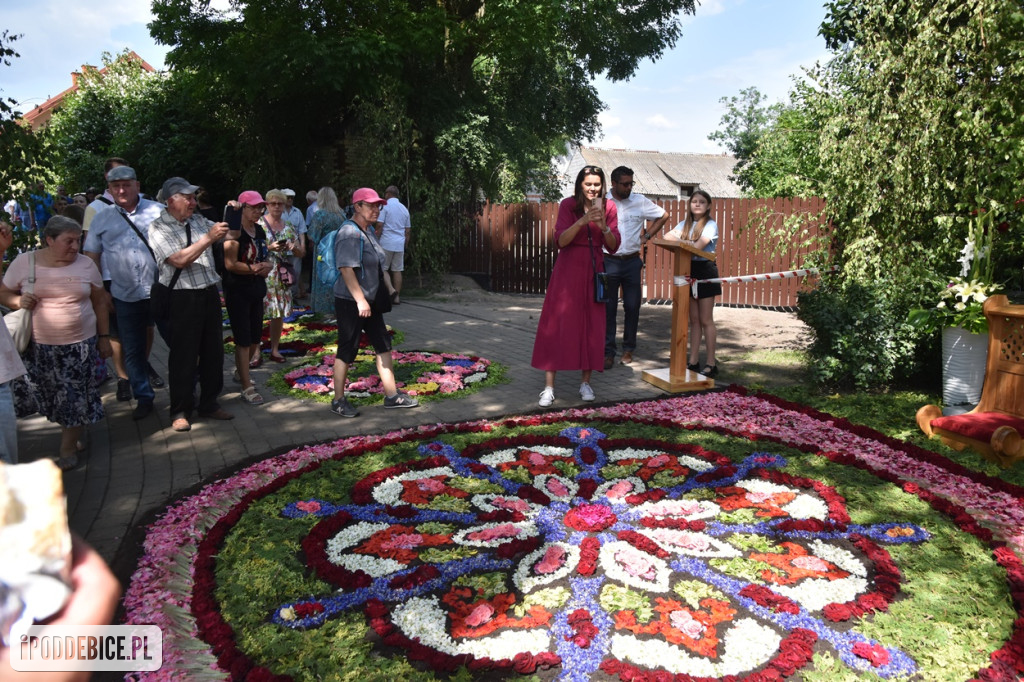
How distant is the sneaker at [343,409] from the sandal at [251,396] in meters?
0.88

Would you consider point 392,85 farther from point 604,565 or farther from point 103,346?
point 604,565

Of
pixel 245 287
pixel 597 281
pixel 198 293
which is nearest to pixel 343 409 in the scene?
pixel 198 293

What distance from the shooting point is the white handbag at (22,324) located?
4.95 m

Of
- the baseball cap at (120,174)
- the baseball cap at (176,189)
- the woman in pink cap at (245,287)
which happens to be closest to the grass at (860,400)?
the woman in pink cap at (245,287)

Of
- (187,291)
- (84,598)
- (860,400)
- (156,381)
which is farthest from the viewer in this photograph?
(156,381)

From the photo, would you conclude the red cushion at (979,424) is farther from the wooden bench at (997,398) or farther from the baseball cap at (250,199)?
the baseball cap at (250,199)

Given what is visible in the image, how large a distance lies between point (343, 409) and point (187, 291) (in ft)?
5.41

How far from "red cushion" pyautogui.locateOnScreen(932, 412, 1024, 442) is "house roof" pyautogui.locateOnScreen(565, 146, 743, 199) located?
55.4 meters

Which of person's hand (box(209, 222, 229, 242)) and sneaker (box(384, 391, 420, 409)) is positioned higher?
person's hand (box(209, 222, 229, 242))

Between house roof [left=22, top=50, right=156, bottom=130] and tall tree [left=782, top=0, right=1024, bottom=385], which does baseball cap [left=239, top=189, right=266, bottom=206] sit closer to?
tall tree [left=782, top=0, right=1024, bottom=385]

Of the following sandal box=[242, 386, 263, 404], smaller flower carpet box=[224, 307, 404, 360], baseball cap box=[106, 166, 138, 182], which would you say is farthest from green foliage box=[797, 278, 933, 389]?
baseball cap box=[106, 166, 138, 182]

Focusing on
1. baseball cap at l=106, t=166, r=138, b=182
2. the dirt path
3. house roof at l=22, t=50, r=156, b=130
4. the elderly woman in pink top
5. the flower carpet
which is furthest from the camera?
house roof at l=22, t=50, r=156, b=130

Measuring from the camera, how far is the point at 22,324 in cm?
496

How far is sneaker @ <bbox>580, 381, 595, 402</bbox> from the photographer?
6.81 m
